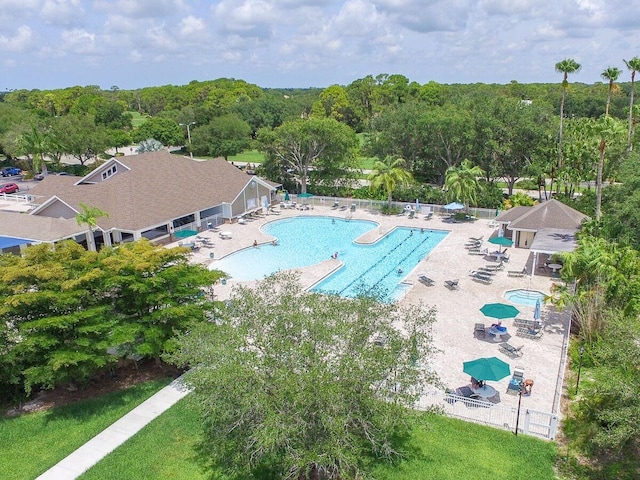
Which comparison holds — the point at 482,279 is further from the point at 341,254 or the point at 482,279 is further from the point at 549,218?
the point at 341,254

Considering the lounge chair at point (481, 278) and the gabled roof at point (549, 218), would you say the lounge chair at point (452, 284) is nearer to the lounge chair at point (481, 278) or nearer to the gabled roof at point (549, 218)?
the lounge chair at point (481, 278)

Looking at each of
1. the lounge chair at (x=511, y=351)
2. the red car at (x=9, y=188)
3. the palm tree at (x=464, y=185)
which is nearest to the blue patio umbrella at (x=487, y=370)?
the lounge chair at (x=511, y=351)

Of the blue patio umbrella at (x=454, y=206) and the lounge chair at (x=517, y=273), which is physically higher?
the blue patio umbrella at (x=454, y=206)

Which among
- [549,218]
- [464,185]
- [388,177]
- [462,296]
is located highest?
[388,177]

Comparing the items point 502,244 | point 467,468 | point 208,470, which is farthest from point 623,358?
point 502,244

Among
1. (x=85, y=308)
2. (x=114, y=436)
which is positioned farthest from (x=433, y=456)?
(x=85, y=308)

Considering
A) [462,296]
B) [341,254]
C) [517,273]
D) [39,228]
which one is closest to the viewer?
[462,296]

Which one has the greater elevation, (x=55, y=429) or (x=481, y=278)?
(x=481, y=278)
